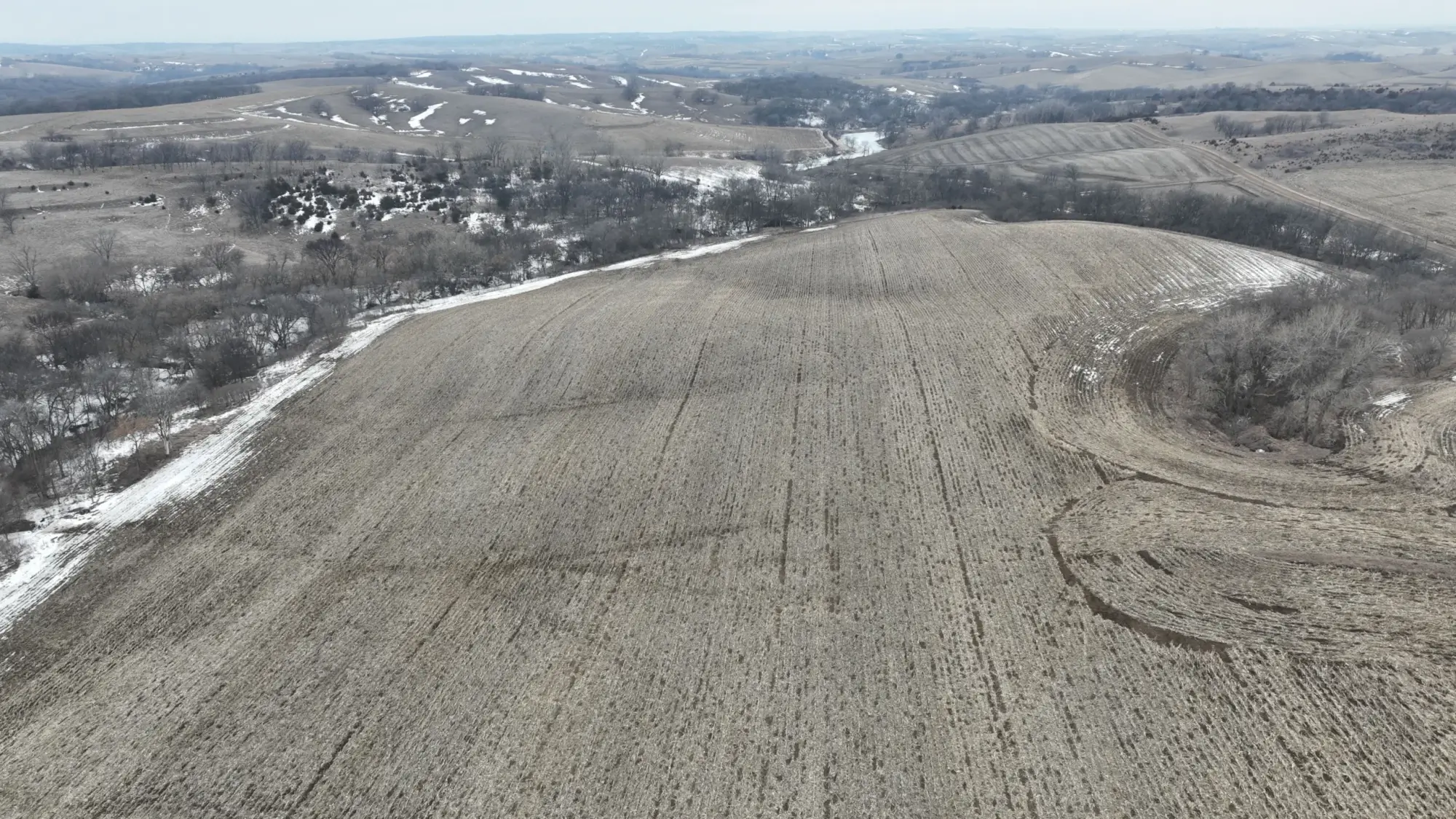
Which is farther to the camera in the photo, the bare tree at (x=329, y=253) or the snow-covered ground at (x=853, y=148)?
the snow-covered ground at (x=853, y=148)

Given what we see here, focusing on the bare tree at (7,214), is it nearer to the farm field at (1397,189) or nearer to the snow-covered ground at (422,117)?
the snow-covered ground at (422,117)

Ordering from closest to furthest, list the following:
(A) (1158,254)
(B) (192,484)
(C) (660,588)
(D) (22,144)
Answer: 1. (C) (660,588)
2. (B) (192,484)
3. (A) (1158,254)
4. (D) (22,144)

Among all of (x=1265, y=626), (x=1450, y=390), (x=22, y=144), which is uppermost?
(x=22, y=144)

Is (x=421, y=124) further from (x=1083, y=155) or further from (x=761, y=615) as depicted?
(x=761, y=615)

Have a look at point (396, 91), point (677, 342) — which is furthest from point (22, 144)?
point (677, 342)

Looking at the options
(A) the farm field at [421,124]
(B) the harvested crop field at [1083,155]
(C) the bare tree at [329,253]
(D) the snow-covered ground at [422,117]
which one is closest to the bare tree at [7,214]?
(C) the bare tree at [329,253]

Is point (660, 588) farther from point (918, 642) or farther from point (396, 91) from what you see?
point (396, 91)

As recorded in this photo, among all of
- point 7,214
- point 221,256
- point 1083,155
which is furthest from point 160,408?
point 1083,155
